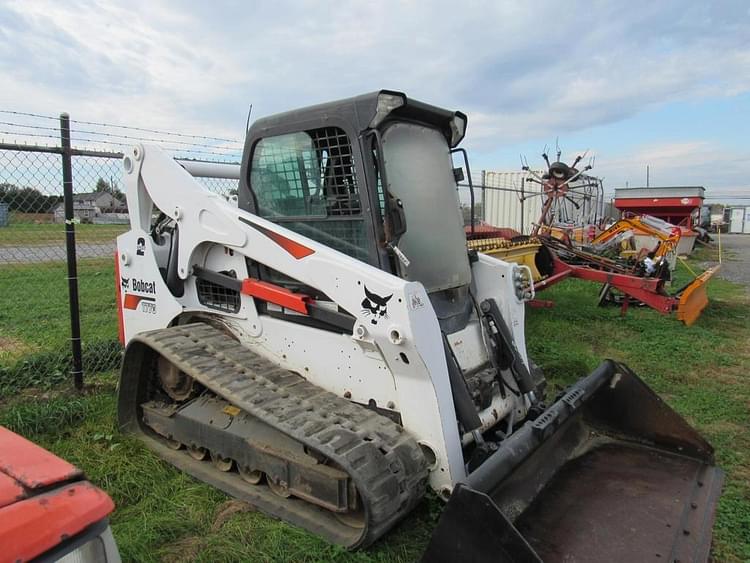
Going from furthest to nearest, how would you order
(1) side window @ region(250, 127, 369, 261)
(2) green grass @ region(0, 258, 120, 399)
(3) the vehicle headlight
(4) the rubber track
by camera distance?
(2) green grass @ region(0, 258, 120, 399), (1) side window @ region(250, 127, 369, 261), (4) the rubber track, (3) the vehicle headlight

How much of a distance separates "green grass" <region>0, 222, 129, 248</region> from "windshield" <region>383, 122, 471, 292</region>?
3.32m

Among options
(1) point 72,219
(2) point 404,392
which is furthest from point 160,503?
(1) point 72,219

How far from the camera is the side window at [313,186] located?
10.6 ft

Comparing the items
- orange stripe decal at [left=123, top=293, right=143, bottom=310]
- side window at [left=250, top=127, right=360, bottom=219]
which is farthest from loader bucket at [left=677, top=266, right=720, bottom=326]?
orange stripe decal at [left=123, top=293, right=143, bottom=310]

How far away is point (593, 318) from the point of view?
27.9 ft

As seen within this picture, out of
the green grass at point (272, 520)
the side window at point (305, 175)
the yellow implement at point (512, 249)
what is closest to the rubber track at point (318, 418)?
the green grass at point (272, 520)

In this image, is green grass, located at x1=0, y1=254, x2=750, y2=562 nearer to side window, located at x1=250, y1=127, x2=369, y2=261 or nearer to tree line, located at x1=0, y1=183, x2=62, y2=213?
side window, located at x1=250, y1=127, x2=369, y2=261

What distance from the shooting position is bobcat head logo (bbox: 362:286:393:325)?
9.20ft

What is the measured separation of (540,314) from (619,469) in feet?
17.8

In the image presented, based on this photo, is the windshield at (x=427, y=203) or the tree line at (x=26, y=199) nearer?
the windshield at (x=427, y=203)

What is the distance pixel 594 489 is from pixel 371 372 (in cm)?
146

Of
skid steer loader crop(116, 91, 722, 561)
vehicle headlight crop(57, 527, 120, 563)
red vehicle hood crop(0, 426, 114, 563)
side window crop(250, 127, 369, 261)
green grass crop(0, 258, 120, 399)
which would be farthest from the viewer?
green grass crop(0, 258, 120, 399)

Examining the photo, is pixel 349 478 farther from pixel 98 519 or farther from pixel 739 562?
pixel 739 562

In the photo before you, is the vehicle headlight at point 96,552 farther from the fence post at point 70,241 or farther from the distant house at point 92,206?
the distant house at point 92,206
